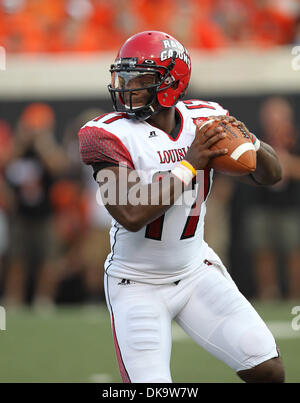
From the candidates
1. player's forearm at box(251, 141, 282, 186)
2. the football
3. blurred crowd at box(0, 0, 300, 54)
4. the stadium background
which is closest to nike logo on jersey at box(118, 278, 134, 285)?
the football

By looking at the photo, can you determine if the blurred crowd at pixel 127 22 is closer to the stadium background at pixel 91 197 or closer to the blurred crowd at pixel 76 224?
the stadium background at pixel 91 197

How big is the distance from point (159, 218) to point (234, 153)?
1.38 ft

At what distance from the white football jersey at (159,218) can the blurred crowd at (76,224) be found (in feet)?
13.1

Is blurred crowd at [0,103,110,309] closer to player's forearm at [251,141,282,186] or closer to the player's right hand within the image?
player's forearm at [251,141,282,186]

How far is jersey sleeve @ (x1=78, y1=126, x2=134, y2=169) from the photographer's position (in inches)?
120

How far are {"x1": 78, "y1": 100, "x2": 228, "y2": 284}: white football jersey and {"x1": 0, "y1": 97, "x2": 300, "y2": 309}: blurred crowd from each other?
3.98 m

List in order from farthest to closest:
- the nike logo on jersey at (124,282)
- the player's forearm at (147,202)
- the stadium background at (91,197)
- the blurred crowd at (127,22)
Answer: the blurred crowd at (127,22), the stadium background at (91,197), the nike logo on jersey at (124,282), the player's forearm at (147,202)

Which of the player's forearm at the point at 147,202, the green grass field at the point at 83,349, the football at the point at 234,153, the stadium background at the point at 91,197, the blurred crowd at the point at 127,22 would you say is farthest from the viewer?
the blurred crowd at the point at 127,22

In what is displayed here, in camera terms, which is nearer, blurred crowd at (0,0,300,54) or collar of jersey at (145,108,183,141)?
collar of jersey at (145,108,183,141)

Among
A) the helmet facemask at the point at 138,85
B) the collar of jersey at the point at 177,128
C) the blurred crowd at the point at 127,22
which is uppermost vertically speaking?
the blurred crowd at the point at 127,22

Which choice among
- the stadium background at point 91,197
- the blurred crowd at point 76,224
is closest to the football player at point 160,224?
the stadium background at point 91,197

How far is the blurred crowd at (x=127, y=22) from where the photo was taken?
8.57 meters

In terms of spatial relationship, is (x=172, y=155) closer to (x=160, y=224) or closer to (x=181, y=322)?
(x=160, y=224)

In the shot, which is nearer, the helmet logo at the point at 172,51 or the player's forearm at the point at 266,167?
the helmet logo at the point at 172,51
